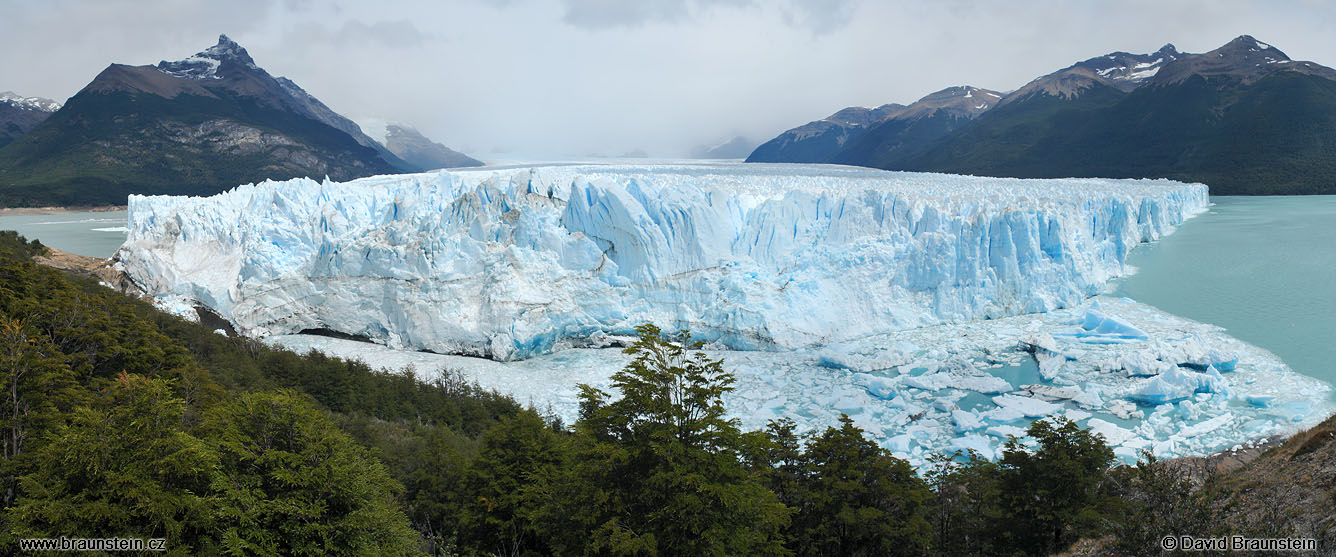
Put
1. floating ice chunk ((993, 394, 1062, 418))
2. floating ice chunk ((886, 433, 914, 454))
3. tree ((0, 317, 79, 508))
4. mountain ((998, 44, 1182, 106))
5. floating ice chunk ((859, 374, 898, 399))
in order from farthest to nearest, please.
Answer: mountain ((998, 44, 1182, 106))
floating ice chunk ((859, 374, 898, 399))
floating ice chunk ((993, 394, 1062, 418))
floating ice chunk ((886, 433, 914, 454))
tree ((0, 317, 79, 508))

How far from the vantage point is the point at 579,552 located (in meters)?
5.83

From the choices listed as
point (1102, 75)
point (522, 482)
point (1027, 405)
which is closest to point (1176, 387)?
point (1027, 405)

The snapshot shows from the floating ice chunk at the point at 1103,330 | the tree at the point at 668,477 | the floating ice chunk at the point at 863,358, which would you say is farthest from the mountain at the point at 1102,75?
the tree at the point at 668,477

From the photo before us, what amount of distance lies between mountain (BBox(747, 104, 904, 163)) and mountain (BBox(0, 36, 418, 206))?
191 feet

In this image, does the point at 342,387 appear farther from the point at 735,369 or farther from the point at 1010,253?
the point at 1010,253

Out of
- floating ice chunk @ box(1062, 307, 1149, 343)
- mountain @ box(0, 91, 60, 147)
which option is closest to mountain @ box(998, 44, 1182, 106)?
floating ice chunk @ box(1062, 307, 1149, 343)

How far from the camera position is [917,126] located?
346 feet

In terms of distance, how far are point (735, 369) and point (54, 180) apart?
84.6m

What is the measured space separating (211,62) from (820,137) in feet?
361

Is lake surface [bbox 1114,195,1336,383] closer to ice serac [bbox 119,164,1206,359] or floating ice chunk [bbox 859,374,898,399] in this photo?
ice serac [bbox 119,164,1206,359]

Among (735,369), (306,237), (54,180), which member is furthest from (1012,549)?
(54,180)

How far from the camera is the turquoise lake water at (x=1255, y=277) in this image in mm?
16016

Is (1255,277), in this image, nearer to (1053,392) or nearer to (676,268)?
(1053,392)

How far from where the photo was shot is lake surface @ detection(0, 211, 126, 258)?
36094 mm
